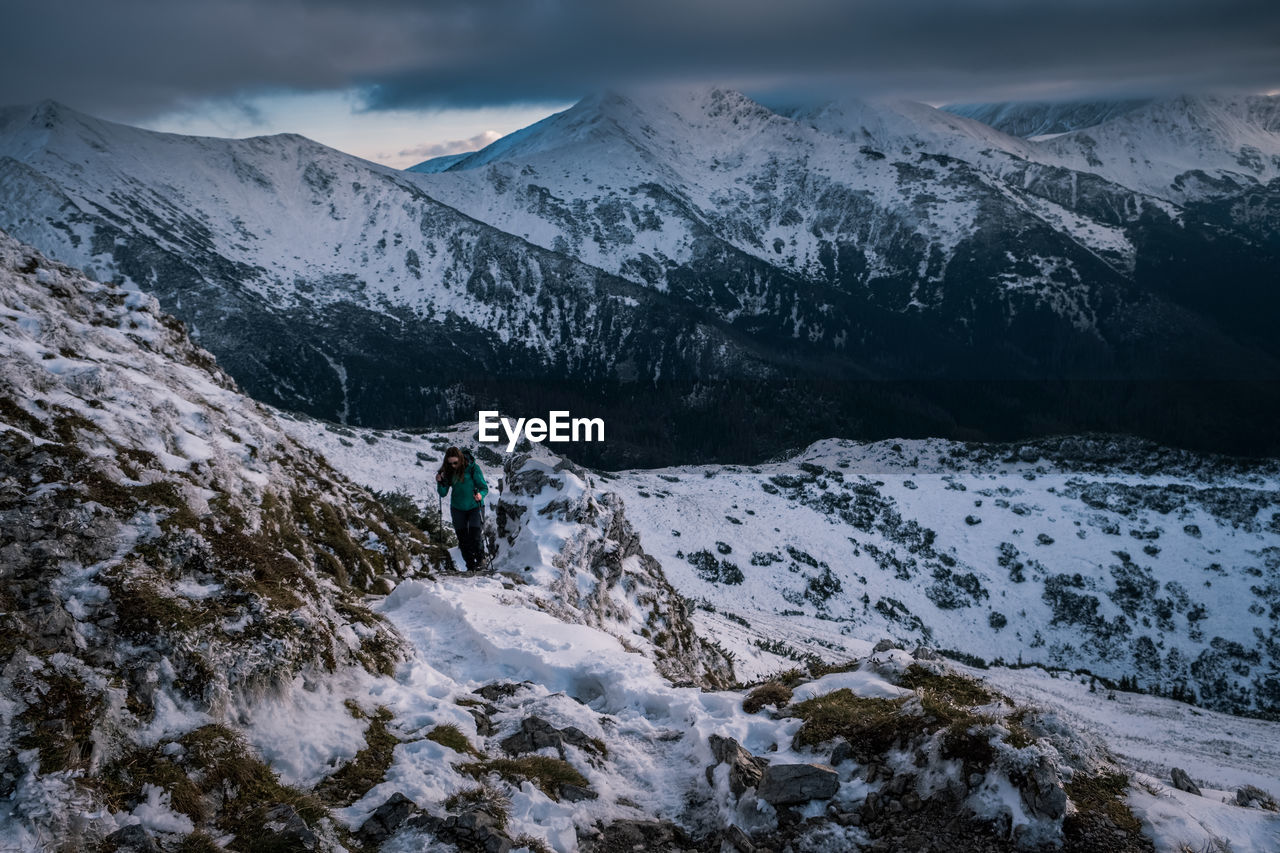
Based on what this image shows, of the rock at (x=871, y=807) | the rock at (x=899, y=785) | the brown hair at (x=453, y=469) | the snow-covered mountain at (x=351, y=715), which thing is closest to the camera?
the snow-covered mountain at (x=351, y=715)

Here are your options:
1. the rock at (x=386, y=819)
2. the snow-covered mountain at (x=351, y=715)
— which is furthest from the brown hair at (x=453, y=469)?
the rock at (x=386, y=819)

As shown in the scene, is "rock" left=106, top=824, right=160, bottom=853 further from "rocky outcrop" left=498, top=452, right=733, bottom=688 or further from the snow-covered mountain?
"rocky outcrop" left=498, top=452, right=733, bottom=688

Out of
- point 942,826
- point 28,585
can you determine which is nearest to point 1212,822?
point 942,826

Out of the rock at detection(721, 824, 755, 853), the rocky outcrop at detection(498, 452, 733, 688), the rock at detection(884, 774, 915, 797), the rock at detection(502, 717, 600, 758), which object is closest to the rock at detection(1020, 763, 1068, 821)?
the rock at detection(884, 774, 915, 797)

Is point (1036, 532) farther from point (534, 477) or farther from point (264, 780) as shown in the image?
Result: point (264, 780)

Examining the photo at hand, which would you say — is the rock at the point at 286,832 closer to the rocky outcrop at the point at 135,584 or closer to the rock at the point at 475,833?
the rocky outcrop at the point at 135,584
